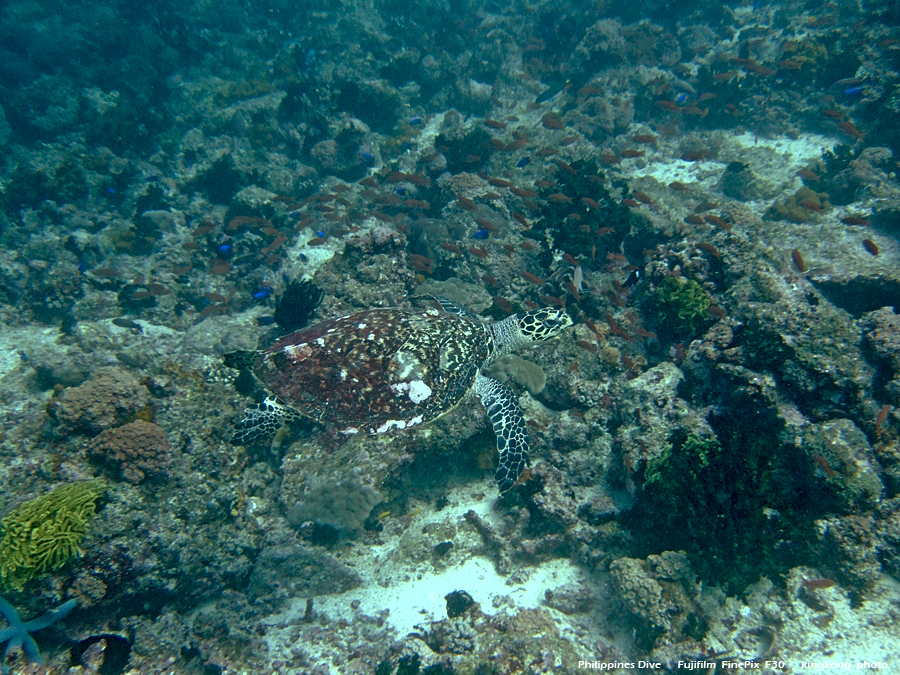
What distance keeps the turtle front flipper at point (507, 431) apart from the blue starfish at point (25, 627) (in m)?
4.80

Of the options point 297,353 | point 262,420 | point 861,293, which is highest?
point 861,293

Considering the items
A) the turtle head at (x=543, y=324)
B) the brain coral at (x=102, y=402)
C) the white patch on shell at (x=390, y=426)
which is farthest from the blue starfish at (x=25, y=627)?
the turtle head at (x=543, y=324)

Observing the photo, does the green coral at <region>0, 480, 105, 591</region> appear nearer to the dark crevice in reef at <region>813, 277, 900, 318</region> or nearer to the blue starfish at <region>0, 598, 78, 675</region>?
the blue starfish at <region>0, 598, 78, 675</region>

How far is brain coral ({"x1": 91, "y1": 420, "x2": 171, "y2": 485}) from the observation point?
14.9 feet

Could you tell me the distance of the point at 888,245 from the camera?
7.89m

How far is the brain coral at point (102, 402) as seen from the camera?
4.62m

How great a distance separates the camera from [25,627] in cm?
371

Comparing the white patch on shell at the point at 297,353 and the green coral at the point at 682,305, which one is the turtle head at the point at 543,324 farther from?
the white patch on shell at the point at 297,353

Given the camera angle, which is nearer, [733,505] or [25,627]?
[25,627]

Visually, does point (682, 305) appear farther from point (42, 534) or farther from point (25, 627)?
point (25, 627)

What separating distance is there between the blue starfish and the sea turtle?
7.22 ft

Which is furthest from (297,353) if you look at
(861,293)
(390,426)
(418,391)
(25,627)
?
(861,293)

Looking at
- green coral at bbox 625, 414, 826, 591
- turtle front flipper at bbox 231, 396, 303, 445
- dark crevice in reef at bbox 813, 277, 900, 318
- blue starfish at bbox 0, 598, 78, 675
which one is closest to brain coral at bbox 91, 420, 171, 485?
turtle front flipper at bbox 231, 396, 303, 445

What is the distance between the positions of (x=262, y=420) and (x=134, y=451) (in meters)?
1.41
